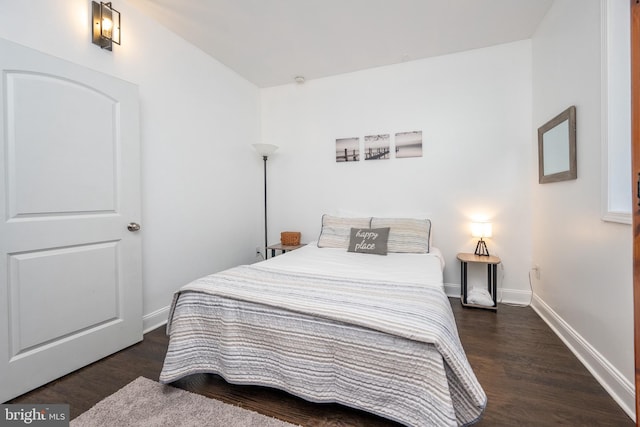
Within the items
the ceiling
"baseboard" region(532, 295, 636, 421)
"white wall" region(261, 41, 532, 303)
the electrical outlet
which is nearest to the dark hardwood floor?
"baseboard" region(532, 295, 636, 421)

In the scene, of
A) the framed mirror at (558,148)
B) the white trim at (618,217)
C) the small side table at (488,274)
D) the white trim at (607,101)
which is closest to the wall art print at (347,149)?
the small side table at (488,274)

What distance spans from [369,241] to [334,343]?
160cm

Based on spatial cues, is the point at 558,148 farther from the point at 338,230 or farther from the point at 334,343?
the point at 334,343

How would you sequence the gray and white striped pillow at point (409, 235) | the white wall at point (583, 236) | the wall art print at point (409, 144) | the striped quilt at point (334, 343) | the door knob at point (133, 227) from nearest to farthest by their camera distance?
the striped quilt at point (334, 343)
the white wall at point (583, 236)
the door knob at point (133, 227)
the gray and white striped pillow at point (409, 235)
the wall art print at point (409, 144)

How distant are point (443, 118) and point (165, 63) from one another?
291cm

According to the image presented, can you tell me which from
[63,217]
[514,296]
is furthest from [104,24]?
[514,296]

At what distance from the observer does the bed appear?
1.12 metres

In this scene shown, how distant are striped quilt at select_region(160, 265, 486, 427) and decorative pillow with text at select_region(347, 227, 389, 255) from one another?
1043mm

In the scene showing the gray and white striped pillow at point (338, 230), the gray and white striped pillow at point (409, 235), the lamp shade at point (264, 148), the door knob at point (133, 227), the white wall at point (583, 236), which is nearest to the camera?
the white wall at point (583, 236)

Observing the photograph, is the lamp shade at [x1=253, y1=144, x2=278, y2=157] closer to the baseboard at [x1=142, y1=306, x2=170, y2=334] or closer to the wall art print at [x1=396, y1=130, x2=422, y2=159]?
the wall art print at [x1=396, y1=130, x2=422, y2=159]

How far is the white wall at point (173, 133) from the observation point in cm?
182

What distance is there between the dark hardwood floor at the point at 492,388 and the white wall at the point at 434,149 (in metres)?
1.10

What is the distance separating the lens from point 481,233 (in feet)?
9.13

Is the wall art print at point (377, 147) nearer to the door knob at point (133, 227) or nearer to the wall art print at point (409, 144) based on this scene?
the wall art print at point (409, 144)
